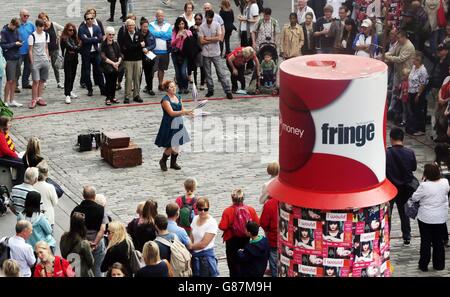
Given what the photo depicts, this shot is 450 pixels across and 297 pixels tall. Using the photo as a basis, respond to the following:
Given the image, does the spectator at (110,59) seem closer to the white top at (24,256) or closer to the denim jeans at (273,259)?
the denim jeans at (273,259)

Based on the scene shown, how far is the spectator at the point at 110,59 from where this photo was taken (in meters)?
24.2

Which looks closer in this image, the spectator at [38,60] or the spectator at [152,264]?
the spectator at [152,264]

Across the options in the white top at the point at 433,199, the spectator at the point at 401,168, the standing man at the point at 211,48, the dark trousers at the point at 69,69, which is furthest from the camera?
the standing man at the point at 211,48

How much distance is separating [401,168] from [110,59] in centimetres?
933

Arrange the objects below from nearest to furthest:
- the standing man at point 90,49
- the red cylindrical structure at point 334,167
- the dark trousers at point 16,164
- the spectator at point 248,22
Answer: the red cylindrical structure at point 334,167 < the dark trousers at point 16,164 < the standing man at point 90,49 < the spectator at point 248,22

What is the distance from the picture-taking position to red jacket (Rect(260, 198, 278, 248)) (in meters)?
14.4

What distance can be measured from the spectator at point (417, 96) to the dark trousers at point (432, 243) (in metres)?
6.93

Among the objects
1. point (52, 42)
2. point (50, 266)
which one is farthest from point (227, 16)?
point (50, 266)

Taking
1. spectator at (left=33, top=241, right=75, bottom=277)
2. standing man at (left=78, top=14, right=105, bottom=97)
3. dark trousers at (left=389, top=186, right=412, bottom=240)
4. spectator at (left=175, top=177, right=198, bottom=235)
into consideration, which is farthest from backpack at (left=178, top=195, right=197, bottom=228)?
standing man at (left=78, top=14, right=105, bottom=97)

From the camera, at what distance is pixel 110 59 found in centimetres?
2430

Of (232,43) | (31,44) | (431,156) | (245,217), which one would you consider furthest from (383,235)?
(232,43)

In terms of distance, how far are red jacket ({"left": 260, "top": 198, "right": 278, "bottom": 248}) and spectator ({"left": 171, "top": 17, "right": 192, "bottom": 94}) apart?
11.3 meters

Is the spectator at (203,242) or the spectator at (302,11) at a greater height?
the spectator at (302,11)

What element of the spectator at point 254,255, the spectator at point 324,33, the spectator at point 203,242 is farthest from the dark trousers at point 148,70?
the spectator at point 254,255
